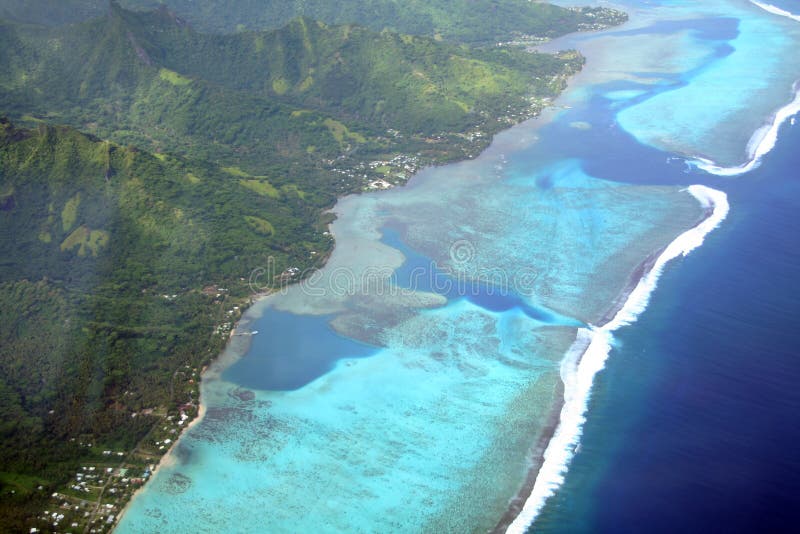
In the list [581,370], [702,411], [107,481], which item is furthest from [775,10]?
[107,481]

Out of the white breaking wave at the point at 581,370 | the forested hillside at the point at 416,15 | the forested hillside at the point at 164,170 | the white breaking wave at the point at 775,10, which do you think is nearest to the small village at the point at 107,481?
the forested hillside at the point at 164,170

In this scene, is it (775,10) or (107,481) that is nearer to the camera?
(107,481)

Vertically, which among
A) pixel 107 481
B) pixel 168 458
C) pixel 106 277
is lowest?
pixel 107 481

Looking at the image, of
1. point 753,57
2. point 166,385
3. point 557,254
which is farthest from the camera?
point 753,57

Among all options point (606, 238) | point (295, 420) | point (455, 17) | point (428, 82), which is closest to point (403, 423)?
point (295, 420)

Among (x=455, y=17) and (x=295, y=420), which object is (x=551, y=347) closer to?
(x=295, y=420)

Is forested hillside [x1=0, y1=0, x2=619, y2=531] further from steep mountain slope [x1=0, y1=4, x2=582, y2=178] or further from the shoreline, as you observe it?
the shoreline

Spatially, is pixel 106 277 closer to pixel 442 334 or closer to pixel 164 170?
pixel 164 170

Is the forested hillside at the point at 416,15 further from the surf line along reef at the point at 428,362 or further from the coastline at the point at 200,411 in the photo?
the coastline at the point at 200,411
